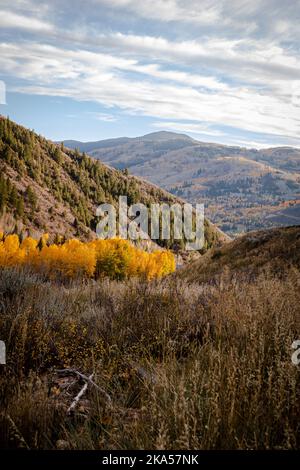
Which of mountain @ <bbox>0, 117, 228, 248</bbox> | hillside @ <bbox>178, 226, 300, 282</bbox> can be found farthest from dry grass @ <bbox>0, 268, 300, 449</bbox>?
mountain @ <bbox>0, 117, 228, 248</bbox>

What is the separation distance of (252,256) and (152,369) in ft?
52.0

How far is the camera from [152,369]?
12.9 feet

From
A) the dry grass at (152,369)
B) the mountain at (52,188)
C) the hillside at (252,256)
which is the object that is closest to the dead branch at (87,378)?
the dry grass at (152,369)

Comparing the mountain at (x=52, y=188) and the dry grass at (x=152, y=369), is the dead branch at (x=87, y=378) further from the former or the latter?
the mountain at (x=52, y=188)

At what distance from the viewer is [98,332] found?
17.3ft

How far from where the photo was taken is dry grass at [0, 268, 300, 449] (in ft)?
8.63

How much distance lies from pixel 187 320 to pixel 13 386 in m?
2.75

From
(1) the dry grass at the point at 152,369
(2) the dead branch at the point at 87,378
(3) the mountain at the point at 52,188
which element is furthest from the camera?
(3) the mountain at the point at 52,188

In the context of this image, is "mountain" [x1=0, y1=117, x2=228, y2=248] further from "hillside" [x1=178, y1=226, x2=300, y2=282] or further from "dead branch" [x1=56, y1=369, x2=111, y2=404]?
"dead branch" [x1=56, y1=369, x2=111, y2=404]

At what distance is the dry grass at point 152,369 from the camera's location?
263 cm

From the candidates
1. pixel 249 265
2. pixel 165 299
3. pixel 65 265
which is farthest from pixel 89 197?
pixel 165 299

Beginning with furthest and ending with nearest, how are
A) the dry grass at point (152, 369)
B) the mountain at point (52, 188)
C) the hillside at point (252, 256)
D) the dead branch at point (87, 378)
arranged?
1. the mountain at point (52, 188)
2. the hillside at point (252, 256)
3. the dead branch at point (87, 378)
4. the dry grass at point (152, 369)

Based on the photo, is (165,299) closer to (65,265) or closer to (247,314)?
(247,314)

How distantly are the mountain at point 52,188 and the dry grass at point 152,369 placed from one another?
105132 mm
